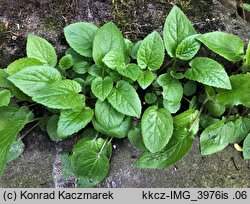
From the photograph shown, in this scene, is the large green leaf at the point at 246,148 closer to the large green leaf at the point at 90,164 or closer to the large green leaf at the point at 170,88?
the large green leaf at the point at 170,88

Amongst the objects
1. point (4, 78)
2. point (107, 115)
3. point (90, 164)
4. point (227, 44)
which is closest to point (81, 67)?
point (107, 115)

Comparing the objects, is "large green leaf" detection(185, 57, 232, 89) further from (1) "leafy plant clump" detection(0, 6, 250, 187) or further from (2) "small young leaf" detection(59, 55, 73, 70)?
(2) "small young leaf" detection(59, 55, 73, 70)

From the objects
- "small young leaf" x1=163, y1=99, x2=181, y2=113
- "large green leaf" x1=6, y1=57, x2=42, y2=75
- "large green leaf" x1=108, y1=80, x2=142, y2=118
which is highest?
"large green leaf" x1=6, y1=57, x2=42, y2=75

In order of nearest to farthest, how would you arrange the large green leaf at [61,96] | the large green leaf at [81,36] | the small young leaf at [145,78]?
the large green leaf at [61,96] < the small young leaf at [145,78] < the large green leaf at [81,36]

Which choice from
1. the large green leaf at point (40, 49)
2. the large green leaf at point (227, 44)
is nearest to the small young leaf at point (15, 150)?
the large green leaf at point (40, 49)

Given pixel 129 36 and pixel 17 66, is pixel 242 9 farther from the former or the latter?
pixel 17 66

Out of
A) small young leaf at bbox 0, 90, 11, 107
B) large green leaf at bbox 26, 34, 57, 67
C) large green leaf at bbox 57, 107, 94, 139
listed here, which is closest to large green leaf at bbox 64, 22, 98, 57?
large green leaf at bbox 26, 34, 57, 67

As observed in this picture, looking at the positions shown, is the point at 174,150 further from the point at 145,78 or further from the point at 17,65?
the point at 17,65
